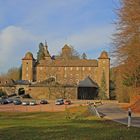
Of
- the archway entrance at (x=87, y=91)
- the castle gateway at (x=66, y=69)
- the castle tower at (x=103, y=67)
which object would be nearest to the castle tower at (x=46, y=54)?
the castle gateway at (x=66, y=69)

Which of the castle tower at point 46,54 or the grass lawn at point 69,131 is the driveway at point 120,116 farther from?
the castle tower at point 46,54

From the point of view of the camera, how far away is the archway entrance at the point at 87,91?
12875cm

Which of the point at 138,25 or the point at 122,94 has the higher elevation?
the point at 138,25

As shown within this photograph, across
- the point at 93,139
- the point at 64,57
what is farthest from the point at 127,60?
the point at 64,57

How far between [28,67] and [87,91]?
38808 mm

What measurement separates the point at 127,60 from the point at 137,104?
42.4 ft

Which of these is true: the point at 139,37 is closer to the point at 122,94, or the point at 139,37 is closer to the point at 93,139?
the point at 93,139

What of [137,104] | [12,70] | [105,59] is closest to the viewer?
[137,104]

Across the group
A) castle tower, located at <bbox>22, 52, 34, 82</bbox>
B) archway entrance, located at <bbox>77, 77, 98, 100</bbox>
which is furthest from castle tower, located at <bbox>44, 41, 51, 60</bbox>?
archway entrance, located at <bbox>77, 77, 98, 100</bbox>

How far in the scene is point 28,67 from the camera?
162 meters

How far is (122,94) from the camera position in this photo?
79875mm

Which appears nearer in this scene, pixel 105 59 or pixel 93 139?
pixel 93 139

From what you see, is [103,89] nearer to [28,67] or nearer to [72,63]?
[72,63]

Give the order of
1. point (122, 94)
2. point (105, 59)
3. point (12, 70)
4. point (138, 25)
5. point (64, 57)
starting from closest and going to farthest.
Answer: point (138, 25) → point (122, 94) → point (105, 59) → point (64, 57) → point (12, 70)
